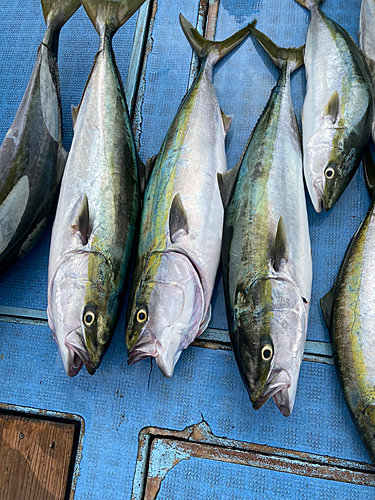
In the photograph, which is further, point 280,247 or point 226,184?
point 226,184

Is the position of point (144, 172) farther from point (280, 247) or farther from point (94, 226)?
point (280, 247)

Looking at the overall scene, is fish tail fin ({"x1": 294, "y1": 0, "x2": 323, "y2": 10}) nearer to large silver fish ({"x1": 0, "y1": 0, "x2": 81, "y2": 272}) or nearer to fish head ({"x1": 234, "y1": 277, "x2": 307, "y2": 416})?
large silver fish ({"x1": 0, "y1": 0, "x2": 81, "y2": 272})

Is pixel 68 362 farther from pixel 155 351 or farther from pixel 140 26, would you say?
pixel 140 26

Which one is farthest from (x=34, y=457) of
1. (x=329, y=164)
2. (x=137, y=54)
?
(x=137, y=54)

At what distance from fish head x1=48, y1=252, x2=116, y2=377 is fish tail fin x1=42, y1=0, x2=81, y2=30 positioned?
1.79 metres

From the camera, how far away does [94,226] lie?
2.07m

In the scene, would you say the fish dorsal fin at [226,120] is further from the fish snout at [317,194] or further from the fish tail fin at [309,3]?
the fish tail fin at [309,3]

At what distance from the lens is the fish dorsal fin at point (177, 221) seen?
2.05 m

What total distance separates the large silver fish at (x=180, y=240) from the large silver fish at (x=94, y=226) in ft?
0.37

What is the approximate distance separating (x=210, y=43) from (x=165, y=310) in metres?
1.98

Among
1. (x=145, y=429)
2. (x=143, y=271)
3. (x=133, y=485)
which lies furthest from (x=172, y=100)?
(x=133, y=485)

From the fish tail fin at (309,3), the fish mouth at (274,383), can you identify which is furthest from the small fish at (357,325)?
the fish tail fin at (309,3)

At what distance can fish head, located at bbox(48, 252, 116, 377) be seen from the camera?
1.90 metres

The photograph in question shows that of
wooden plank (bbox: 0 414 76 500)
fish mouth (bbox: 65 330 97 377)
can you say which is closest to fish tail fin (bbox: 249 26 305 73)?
fish mouth (bbox: 65 330 97 377)
